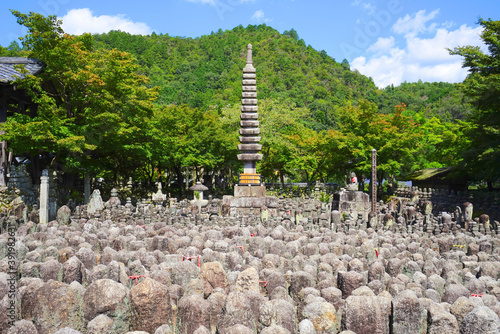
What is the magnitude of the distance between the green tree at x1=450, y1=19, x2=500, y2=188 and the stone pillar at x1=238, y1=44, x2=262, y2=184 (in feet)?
36.5

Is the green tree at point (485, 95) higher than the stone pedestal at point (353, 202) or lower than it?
higher

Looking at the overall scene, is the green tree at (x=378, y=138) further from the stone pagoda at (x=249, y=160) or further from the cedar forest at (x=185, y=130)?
the stone pagoda at (x=249, y=160)

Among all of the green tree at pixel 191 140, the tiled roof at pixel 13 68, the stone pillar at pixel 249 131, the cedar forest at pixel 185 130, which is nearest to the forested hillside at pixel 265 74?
the cedar forest at pixel 185 130

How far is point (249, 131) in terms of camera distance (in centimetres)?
2430

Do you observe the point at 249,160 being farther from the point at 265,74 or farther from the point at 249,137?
the point at 265,74

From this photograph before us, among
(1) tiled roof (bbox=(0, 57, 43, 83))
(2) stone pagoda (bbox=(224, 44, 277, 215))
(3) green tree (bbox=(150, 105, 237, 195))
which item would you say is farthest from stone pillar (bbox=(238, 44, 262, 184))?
(1) tiled roof (bbox=(0, 57, 43, 83))

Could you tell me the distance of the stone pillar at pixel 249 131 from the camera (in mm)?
23859

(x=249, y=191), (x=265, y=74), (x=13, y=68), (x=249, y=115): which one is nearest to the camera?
(x=13, y=68)

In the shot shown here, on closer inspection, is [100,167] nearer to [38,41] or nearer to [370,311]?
[38,41]

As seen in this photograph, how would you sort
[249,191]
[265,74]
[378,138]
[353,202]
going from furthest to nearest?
1. [265,74]
2. [378,138]
3. [249,191]
4. [353,202]

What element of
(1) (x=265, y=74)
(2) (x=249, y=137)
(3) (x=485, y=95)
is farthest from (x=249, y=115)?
(1) (x=265, y=74)

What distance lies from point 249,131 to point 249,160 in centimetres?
171

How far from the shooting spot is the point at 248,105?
81.1 feet

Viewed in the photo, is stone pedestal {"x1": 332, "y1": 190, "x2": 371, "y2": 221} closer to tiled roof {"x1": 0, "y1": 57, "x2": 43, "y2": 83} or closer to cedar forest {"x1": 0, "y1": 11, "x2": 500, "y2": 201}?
cedar forest {"x1": 0, "y1": 11, "x2": 500, "y2": 201}
